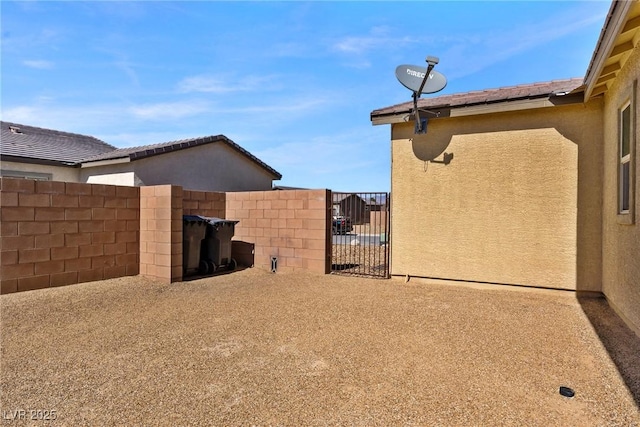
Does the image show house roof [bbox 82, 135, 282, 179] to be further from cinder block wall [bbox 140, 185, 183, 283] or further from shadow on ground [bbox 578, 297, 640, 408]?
shadow on ground [bbox 578, 297, 640, 408]

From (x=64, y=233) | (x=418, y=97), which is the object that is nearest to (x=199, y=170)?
(x=64, y=233)

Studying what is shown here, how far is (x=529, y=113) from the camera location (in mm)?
6434

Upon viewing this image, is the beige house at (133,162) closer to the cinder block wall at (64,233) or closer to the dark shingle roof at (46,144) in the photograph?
the dark shingle roof at (46,144)

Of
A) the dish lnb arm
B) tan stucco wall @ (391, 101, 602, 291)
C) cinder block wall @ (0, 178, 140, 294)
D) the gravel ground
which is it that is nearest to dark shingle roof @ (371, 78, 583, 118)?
tan stucco wall @ (391, 101, 602, 291)

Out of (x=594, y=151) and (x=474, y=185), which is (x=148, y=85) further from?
(x=594, y=151)

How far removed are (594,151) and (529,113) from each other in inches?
50.7

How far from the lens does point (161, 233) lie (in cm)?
744

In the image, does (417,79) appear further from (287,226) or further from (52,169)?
(52,169)

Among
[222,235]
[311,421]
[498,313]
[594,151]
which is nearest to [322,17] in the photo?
[222,235]

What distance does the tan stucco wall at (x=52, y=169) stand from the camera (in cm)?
1199

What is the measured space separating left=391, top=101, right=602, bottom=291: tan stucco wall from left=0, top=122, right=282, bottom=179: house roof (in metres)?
8.98

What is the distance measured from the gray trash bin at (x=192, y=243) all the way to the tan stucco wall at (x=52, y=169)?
8464 mm

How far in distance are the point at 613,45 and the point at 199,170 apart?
13081mm

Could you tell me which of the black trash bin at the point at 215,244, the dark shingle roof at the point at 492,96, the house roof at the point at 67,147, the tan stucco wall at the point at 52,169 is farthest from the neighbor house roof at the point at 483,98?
the tan stucco wall at the point at 52,169
